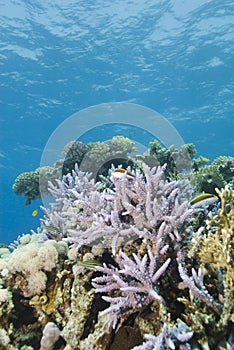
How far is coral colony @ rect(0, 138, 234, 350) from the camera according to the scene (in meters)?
2.18

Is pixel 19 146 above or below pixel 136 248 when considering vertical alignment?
above

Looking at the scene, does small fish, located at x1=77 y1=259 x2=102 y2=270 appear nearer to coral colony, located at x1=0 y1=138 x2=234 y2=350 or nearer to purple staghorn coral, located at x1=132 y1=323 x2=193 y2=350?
coral colony, located at x1=0 y1=138 x2=234 y2=350

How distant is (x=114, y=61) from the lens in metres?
26.8

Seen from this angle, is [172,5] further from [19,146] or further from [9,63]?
[19,146]

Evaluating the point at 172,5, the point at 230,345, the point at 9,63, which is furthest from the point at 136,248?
the point at 9,63

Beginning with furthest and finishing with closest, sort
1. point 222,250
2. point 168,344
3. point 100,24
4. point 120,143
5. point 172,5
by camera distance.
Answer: point 100,24 < point 172,5 < point 120,143 < point 222,250 < point 168,344

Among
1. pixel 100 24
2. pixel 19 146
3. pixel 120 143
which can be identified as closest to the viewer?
pixel 120 143

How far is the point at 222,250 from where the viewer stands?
2.22 meters

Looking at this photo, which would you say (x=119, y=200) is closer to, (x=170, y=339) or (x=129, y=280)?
(x=129, y=280)

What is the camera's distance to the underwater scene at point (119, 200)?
2432mm

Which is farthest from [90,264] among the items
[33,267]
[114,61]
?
[114,61]

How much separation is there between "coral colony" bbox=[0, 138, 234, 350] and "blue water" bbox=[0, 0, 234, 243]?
2207 centimetres

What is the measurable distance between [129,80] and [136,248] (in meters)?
28.4

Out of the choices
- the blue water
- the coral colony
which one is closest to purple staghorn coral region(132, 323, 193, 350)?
the coral colony
